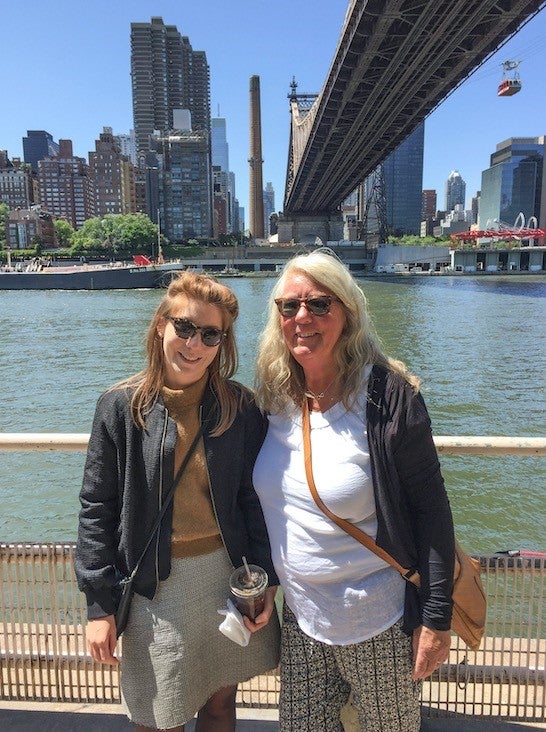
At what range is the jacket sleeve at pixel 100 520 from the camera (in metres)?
1.54

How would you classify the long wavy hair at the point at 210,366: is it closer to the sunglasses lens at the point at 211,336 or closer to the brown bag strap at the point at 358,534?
the sunglasses lens at the point at 211,336

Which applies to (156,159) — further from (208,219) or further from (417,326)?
(417,326)

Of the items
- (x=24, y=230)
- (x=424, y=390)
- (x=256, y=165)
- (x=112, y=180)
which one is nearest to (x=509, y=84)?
(x=424, y=390)

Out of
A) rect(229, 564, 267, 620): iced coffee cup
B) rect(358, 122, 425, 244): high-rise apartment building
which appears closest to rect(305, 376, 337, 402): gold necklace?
rect(229, 564, 267, 620): iced coffee cup

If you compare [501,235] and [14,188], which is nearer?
[501,235]

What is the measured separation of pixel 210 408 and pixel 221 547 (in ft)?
1.23

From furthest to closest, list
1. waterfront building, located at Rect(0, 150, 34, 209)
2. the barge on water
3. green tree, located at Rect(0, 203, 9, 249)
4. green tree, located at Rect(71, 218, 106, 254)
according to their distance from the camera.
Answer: waterfront building, located at Rect(0, 150, 34, 209) < green tree, located at Rect(0, 203, 9, 249) < green tree, located at Rect(71, 218, 106, 254) < the barge on water

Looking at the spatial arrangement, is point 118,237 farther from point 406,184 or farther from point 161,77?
point 406,184

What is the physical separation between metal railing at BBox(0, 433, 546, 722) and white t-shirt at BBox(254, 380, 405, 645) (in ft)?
1.78

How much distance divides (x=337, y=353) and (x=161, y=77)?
167 metres

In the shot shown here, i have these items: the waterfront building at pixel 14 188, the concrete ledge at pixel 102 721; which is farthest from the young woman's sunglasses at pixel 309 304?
the waterfront building at pixel 14 188

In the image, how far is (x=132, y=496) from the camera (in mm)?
1556

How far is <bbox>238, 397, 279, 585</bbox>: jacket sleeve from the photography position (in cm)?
162

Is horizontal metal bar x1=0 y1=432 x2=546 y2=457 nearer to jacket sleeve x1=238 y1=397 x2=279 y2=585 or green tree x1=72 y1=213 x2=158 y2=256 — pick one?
jacket sleeve x1=238 y1=397 x2=279 y2=585
